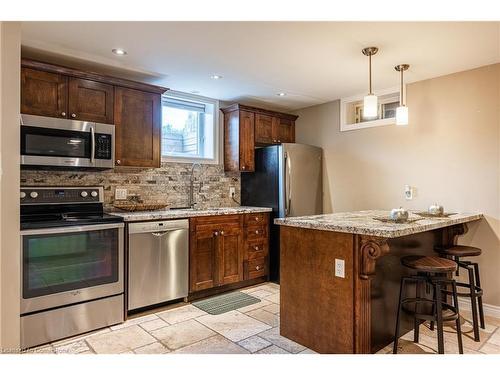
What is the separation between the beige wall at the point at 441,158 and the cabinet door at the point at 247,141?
3.79ft

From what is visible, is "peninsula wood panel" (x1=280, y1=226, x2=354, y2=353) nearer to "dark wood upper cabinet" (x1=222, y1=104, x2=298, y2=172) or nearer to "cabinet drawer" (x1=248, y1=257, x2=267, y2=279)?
"cabinet drawer" (x1=248, y1=257, x2=267, y2=279)

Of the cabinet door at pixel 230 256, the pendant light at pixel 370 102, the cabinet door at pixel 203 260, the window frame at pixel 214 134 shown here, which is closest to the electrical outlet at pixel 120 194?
the window frame at pixel 214 134

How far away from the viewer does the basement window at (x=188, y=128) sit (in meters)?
3.97

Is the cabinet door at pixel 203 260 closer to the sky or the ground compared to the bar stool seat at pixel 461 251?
closer to the ground

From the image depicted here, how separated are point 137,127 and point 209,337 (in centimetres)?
213

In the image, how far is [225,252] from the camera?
3.66 m

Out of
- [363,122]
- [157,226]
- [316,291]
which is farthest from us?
[363,122]

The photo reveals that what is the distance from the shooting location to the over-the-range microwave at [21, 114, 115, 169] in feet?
8.65

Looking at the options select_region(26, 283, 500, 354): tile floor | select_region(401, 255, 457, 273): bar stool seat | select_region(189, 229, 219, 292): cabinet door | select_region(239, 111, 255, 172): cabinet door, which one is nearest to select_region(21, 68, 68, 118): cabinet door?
select_region(189, 229, 219, 292): cabinet door

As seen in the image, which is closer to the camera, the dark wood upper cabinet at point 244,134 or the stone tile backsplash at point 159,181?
the stone tile backsplash at point 159,181

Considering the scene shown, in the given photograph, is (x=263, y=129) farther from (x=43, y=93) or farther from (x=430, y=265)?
(x=430, y=265)

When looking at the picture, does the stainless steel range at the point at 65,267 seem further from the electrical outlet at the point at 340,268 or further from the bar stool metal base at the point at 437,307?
the bar stool metal base at the point at 437,307

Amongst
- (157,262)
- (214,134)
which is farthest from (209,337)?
(214,134)
